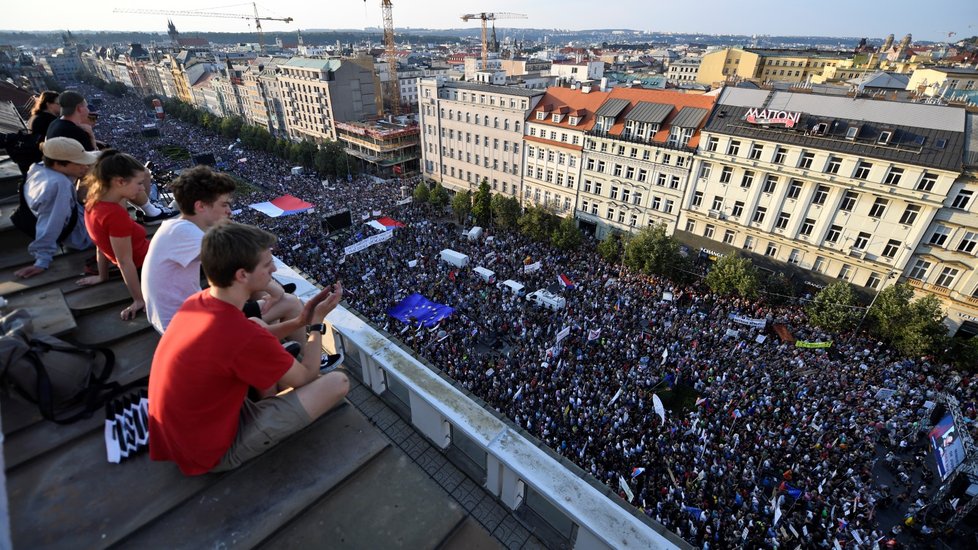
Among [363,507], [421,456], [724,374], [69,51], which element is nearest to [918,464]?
[724,374]

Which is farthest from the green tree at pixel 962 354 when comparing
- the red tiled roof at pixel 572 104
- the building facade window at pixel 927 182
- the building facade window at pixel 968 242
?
the red tiled roof at pixel 572 104

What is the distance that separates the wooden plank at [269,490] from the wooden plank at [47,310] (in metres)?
3.53

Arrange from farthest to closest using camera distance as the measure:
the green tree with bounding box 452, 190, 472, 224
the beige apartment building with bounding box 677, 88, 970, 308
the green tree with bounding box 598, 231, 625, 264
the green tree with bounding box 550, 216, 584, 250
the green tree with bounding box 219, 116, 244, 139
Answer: the green tree with bounding box 219, 116, 244, 139
the green tree with bounding box 452, 190, 472, 224
the green tree with bounding box 550, 216, 584, 250
the green tree with bounding box 598, 231, 625, 264
the beige apartment building with bounding box 677, 88, 970, 308

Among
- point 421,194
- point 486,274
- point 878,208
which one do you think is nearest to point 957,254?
point 878,208

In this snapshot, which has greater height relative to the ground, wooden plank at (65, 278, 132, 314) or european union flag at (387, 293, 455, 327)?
wooden plank at (65, 278, 132, 314)

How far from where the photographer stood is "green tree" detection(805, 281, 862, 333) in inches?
1053

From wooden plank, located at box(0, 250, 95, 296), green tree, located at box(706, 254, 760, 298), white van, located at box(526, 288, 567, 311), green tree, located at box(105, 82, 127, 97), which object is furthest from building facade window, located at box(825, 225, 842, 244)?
green tree, located at box(105, 82, 127, 97)

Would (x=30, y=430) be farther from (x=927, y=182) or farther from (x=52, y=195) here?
(x=927, y=182)

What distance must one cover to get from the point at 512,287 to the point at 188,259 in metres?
26.7

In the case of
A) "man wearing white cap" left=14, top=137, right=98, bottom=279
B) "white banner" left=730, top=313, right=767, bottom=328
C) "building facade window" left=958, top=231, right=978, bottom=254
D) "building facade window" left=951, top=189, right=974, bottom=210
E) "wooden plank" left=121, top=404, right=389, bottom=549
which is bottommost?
"white banner" left=730, top=313, right=767, bottom=328

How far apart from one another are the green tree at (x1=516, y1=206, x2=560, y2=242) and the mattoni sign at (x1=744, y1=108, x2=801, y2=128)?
18.2m

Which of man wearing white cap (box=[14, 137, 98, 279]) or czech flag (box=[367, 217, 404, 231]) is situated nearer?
man wearing white cap (box=[14, 137, 98, 279])

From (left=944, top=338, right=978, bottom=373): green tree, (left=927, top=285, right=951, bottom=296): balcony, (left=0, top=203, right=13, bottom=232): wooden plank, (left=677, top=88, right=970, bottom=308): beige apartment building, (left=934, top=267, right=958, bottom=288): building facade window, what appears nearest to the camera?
(left=0, top=203, right=13, bottom=232): wooden plank

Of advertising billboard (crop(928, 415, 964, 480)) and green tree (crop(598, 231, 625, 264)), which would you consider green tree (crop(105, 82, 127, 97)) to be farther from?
advertising billboard (crop(928, 415, 964, 480))
